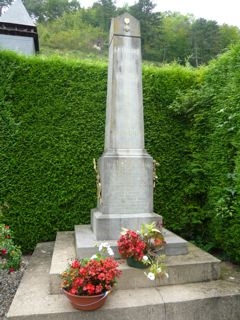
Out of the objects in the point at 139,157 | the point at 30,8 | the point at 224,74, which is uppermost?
the point at 30,8

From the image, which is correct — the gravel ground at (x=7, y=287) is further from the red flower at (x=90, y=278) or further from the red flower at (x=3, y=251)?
the red flower at (x=90, y=278)

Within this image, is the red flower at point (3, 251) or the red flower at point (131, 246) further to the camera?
the red flower at point (3, 251)

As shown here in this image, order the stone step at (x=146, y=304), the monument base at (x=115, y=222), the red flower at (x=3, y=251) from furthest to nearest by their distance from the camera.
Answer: the monument base at (x=115, y=222)
the red flower at (x=3, y=251)
the stone step at (x=146, y=304)

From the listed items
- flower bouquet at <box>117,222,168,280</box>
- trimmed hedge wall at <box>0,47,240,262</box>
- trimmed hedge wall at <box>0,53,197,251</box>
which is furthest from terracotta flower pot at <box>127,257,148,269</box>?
trimmed hedge wall at <box>0,53,197,251</box>

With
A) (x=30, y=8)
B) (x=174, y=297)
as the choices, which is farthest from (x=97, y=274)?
(x=30, y=8)

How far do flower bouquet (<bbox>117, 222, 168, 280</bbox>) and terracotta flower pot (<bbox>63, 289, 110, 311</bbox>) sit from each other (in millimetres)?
639

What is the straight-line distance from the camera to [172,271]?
11.5ft

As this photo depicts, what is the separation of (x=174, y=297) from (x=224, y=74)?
384 centimetres

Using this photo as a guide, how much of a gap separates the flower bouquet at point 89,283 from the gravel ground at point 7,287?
39.4 inches

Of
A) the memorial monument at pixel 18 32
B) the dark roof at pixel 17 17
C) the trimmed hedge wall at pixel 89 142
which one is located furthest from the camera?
the dark roof at pixel 17 17

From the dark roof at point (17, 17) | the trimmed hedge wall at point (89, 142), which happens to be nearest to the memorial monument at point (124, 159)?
the trimmed hedge wall at point (89, 142)

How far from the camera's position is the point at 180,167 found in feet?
19.4

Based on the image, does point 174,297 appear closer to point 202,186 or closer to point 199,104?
point 202,186

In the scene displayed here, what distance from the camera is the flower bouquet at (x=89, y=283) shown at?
277 cm
